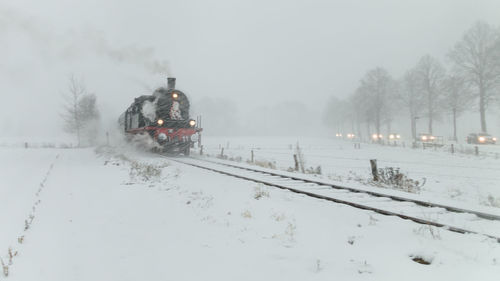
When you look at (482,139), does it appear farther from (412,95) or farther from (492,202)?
(492,202)

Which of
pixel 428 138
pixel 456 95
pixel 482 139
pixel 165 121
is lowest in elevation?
pixel 482 139

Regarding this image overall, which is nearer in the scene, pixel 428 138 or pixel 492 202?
pixel 492 202

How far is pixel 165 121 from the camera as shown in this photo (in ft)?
57.8

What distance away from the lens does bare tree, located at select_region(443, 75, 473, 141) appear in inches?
Result: 1183

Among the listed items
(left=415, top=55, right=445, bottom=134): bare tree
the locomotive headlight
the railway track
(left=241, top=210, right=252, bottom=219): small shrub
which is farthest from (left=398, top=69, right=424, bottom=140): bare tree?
(left=241, top=210, right=252, bottom=219): small shrub

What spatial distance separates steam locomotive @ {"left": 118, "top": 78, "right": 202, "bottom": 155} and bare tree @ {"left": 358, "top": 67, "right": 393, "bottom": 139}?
31.5 m

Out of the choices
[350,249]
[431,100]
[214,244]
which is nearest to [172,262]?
[214,244]

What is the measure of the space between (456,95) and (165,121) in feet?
106

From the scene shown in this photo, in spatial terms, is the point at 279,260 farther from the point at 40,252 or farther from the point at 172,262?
the point at 40,252

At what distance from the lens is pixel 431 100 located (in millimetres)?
37406

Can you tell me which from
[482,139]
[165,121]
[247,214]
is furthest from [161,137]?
Result: [482,139]

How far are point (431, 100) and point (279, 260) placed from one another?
Result: 4148cm

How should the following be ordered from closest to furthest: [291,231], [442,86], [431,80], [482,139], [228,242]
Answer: [228,242]
[291,231]
[482,139]
[442,86]
[431,80]

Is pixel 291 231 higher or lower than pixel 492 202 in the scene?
higher
